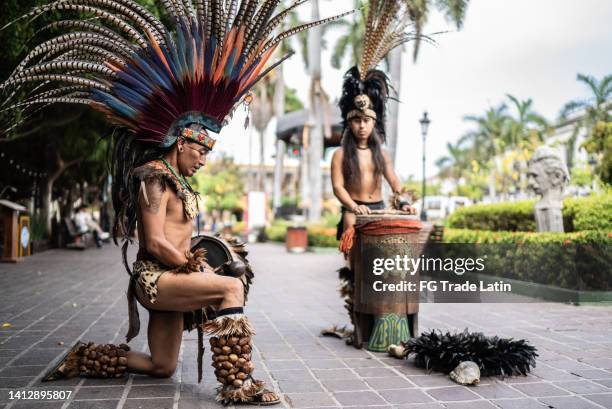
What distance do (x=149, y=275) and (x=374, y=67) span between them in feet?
10.1

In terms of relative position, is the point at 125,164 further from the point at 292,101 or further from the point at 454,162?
the point at 454,162

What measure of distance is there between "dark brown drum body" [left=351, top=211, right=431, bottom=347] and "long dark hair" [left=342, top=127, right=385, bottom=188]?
0.59 meters

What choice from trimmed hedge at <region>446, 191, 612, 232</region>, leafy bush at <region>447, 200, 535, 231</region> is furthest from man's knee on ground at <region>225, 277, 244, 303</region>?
leafy bush at <region>447, 200, 535, 231</region>

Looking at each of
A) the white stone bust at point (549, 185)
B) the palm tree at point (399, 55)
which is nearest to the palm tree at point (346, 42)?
the palm tree at point (399, 55)

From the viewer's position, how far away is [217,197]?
1732 inches

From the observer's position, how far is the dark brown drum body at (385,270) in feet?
15.7

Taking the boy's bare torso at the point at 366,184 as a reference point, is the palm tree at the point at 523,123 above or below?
above

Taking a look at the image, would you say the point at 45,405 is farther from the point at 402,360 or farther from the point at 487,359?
the point at 487,359

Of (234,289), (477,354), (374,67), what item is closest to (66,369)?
(234,289)

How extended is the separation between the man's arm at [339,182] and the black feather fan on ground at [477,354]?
4.79 feet

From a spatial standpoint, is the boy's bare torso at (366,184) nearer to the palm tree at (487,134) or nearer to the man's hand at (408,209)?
the man's hand at (408,209)

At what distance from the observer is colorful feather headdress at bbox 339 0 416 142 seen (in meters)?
5.19

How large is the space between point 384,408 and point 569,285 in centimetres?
566

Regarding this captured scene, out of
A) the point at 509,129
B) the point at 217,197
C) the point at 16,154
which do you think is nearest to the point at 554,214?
the point at 16,154
